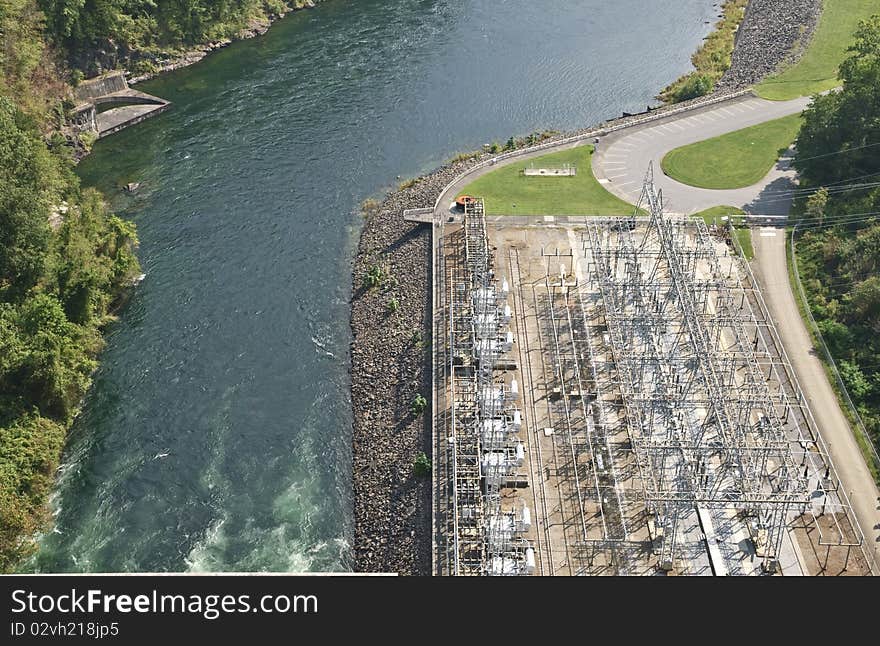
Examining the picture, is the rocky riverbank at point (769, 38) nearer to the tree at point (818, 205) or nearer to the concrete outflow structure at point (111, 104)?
the tree at point (818, 205)

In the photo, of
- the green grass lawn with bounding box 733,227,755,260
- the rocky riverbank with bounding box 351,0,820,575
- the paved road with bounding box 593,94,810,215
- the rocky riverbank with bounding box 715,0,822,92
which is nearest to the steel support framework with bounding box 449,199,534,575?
the rocky riverbank with bounding box 351,0,820,575

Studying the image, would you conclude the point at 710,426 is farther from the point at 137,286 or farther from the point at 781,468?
the point at 137,286

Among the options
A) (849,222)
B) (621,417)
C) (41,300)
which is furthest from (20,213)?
(849,222)

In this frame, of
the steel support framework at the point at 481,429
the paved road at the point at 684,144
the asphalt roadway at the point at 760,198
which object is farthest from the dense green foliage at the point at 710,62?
the steel support framework at the point at 481,429

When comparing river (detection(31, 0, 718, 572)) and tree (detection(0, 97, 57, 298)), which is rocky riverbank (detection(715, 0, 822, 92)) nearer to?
river (detection(31, 0, 718, 572))

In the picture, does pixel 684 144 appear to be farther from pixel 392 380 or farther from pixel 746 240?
pixel 392 380
